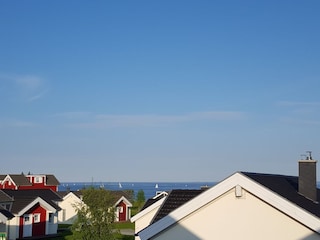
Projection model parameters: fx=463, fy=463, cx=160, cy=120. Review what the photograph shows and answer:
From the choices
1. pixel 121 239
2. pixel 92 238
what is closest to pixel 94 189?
pixel 92 238

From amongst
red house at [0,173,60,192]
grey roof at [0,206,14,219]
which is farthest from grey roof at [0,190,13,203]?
red house at [0,173,60,192]

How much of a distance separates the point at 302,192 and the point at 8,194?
99.7ft

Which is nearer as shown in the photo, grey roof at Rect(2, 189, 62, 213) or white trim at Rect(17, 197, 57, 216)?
white trim at Rect(17, 197, 57, 216)

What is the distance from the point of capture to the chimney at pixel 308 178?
15055mm

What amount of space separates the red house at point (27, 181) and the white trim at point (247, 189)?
2205 inches

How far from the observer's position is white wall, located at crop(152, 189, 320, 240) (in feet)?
43.4

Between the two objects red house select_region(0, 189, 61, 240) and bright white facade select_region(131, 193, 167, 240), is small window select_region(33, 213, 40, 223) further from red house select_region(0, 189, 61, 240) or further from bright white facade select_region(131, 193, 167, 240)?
bright white facade select_region(131, 193, 167, 240)

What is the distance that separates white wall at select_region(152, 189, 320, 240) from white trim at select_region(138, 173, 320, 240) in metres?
0.21

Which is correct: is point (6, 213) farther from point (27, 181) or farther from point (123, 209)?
point (27, 181)

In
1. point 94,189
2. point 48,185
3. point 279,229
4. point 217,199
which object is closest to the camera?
point 279,229

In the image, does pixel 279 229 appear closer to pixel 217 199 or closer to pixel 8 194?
pixel 217 199

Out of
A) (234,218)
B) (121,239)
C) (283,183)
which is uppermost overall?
(283,183)

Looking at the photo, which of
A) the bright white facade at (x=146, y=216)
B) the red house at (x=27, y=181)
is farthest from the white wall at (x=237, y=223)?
the red house at (x=27, y=181)

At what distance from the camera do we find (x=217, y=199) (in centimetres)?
1417
